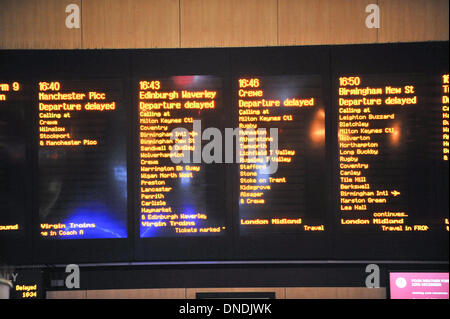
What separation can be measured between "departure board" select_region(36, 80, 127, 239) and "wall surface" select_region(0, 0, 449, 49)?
0.53 m

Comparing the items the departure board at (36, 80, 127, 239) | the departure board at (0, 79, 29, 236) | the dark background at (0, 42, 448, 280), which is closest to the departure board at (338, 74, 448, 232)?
the dark background at (0, 42, 448, 280)

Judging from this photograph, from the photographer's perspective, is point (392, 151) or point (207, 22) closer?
point (392, 151)

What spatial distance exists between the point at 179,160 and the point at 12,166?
1.58 metres

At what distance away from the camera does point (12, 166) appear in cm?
430

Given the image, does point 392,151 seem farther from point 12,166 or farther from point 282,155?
point 12,166

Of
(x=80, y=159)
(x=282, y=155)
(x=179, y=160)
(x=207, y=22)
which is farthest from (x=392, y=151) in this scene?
(x=80, y=159)

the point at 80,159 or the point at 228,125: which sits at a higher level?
the point at 228,125

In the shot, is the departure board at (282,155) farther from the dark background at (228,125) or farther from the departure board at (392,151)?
the departure board at (392,151)

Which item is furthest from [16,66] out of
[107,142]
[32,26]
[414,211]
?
[414,211]

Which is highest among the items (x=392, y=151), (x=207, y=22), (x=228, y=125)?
(x=207, y=22)

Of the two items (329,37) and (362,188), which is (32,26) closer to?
(329,37)

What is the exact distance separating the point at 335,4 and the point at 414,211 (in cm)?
210

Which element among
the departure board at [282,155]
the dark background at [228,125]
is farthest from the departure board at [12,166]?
the departure board at [282,155]

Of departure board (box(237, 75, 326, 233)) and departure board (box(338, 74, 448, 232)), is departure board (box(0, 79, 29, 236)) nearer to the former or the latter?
departure board (box(237, 75, 326, 233))
